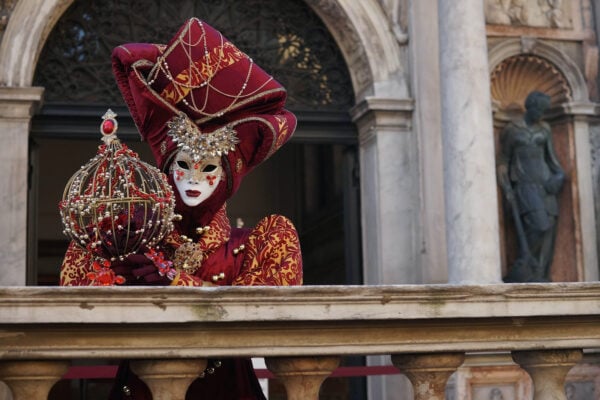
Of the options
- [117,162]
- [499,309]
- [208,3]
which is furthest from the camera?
[208,3]

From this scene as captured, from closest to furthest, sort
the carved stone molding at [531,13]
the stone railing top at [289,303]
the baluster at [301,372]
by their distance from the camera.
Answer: the stone railing top at [289,303], the baluster at [301,372], the carved stone molding at [531,13]

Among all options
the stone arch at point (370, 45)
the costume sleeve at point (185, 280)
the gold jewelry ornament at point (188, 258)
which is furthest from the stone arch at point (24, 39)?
the costume sleeve at point (185, 280)

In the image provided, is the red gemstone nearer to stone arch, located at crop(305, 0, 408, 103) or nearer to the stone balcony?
the stone balcony

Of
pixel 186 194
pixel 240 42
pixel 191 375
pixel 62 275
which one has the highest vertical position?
pixel 240 42

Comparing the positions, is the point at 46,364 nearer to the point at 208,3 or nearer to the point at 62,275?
the point at 62,275

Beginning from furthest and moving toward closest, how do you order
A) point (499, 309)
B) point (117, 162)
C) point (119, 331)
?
point (117, 162)
point (499, 309)
point (119, 331)

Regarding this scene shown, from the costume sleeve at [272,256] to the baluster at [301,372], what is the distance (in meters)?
0.32

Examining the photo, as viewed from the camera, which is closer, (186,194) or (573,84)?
(186,194)

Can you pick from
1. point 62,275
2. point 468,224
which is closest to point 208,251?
point 62,275

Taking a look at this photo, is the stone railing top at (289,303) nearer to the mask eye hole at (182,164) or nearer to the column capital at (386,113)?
the mask eye hole at (182,164)

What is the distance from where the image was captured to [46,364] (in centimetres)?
249

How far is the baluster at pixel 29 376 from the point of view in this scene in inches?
97.5

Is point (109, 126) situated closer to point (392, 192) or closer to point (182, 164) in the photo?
point (182, 164)

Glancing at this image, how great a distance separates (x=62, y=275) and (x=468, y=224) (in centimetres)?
615
